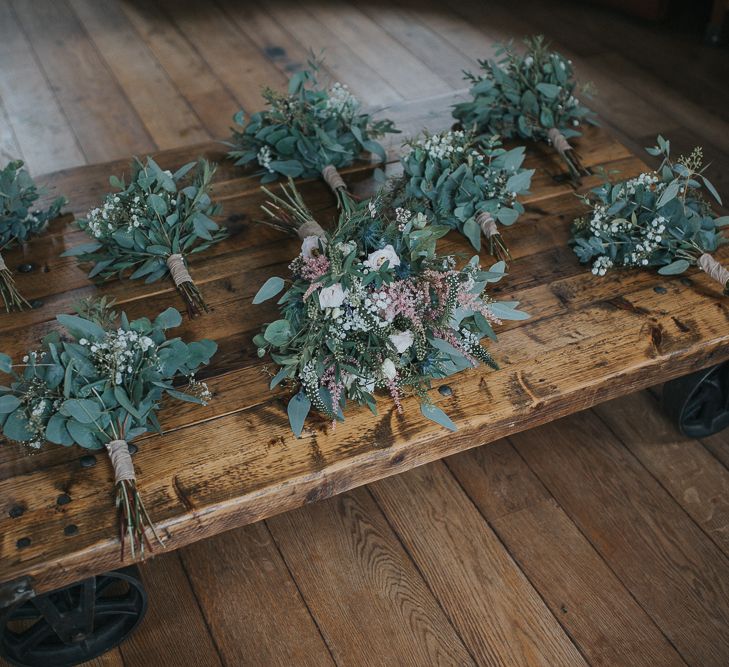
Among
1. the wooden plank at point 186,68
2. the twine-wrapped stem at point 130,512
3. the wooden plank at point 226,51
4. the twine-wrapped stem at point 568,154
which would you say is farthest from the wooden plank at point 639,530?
the wooden plank at point 226,51

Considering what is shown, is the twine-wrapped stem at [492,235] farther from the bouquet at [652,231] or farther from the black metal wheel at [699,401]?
the black metal wheel at [699,401]

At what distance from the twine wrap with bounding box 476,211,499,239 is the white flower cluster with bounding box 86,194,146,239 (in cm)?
75

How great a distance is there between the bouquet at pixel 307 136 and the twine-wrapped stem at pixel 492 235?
354 mm

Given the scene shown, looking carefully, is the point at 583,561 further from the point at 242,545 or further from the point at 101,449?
the point at 101,449

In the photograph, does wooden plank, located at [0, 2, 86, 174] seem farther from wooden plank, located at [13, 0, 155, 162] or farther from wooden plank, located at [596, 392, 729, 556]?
wooden plank, located at [596, 392, 729, 556]

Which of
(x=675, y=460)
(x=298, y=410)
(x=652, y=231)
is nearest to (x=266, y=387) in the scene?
(x=298, y=410)

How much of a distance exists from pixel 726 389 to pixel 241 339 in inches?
45.8

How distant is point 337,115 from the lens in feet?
7.10

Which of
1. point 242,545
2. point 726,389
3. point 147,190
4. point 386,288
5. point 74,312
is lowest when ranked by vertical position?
point 242,545

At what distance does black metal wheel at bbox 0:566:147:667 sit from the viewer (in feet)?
5.03

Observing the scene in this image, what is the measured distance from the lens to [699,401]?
6.65 feet

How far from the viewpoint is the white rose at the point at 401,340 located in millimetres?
1468

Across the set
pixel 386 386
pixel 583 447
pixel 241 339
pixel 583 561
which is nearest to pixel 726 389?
pixel 583 447

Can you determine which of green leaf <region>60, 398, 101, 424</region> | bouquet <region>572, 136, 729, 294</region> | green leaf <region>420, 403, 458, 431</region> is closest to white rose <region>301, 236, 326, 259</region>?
green leaf <region>420, 403, 458, 431</region>
